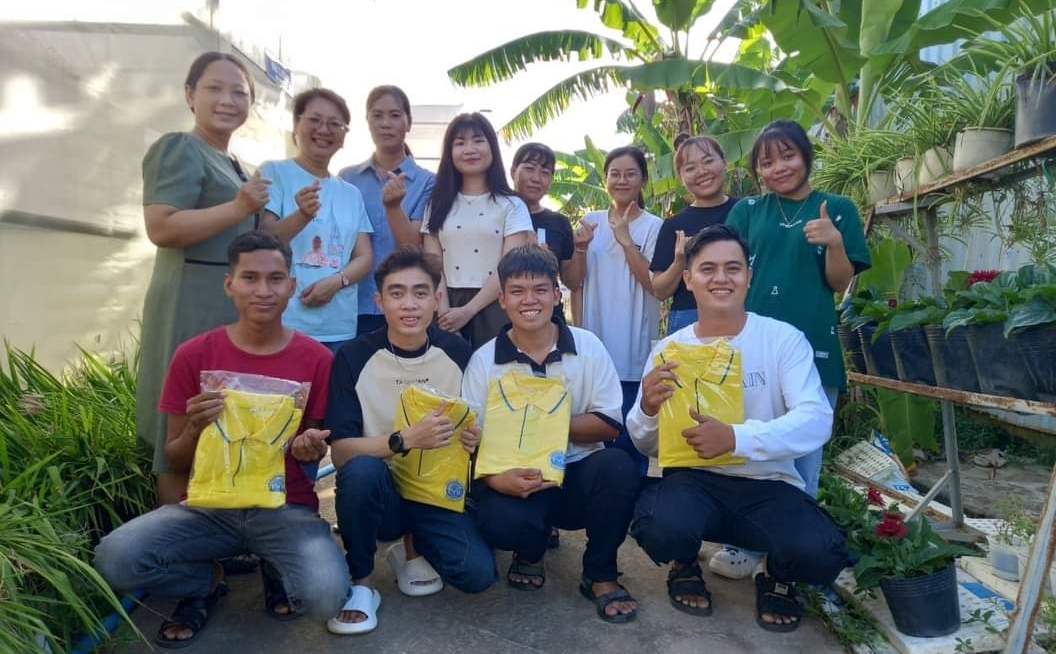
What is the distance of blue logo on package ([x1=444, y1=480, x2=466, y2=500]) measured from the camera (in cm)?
273

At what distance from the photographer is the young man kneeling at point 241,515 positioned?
2377 mm

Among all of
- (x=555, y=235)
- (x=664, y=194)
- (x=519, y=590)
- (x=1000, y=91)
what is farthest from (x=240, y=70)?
(x=664, y=194)

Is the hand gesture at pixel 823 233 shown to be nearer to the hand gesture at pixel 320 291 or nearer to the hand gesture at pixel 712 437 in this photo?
the hand gesture at pixel 712 437

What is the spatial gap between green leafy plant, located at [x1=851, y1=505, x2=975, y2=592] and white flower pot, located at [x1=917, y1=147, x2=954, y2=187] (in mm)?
1615

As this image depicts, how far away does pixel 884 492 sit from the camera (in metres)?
3.97

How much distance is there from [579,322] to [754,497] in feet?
4.92

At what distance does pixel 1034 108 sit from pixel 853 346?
1.34m

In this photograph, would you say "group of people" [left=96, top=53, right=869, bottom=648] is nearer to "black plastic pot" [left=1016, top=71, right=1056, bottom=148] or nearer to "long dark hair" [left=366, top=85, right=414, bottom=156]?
"long dark hair" [left=366, top=85, right=414, bottom=156]

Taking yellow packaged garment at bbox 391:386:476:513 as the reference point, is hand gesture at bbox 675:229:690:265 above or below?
above

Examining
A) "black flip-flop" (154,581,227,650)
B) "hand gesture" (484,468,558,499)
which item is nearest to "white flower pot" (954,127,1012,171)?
"hand gesture" (484,468,558,499)

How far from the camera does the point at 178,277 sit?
2742 mm

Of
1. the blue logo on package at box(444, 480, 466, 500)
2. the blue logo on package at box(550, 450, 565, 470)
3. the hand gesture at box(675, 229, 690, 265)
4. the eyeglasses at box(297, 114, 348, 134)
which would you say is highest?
the eyeglasses at box(297, 114, 348, 134)

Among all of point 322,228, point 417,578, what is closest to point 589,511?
point 417,578

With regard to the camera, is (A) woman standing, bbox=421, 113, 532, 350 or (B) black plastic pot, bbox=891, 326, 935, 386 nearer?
(B) black plastic pot, bbox=891, 326, 935, 386
